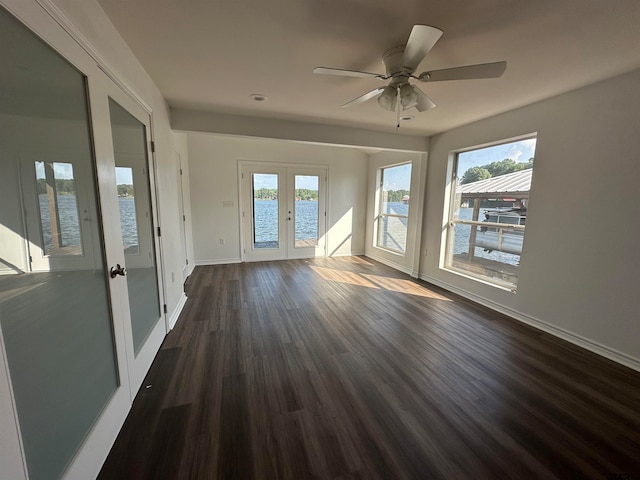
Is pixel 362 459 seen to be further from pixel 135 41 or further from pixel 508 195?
pixel 508 195

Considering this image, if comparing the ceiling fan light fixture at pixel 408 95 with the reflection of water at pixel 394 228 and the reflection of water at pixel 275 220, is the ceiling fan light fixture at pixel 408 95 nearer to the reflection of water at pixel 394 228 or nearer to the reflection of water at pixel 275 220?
the reflection of water at pixel 394 228

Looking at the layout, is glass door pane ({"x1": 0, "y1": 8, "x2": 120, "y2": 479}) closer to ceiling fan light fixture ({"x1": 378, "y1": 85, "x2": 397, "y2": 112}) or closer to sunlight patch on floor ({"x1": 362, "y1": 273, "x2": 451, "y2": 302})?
ceiling fan light fixture ({"x1": 378, "y1": 85, "x2": 397, "y2": 112})

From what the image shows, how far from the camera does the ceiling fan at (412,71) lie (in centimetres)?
145

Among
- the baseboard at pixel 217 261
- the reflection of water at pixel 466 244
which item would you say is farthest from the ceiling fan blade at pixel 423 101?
the baseboard at pixel 217 261

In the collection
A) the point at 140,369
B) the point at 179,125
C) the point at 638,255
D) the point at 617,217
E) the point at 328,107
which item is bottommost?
the point at 140,369

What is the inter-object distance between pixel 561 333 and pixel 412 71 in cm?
295

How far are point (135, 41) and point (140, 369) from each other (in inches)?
90.8

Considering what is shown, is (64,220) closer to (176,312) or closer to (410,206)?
(176,312)

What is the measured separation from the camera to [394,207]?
5.57 m

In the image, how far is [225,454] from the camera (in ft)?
4.70

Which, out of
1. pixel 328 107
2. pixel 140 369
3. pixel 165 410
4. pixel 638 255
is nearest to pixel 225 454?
pixel 165 410

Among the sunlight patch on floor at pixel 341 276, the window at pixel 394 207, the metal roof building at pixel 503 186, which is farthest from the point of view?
the window at pixel 394 207

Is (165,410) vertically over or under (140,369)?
under

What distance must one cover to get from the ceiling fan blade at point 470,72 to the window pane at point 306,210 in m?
4.12
